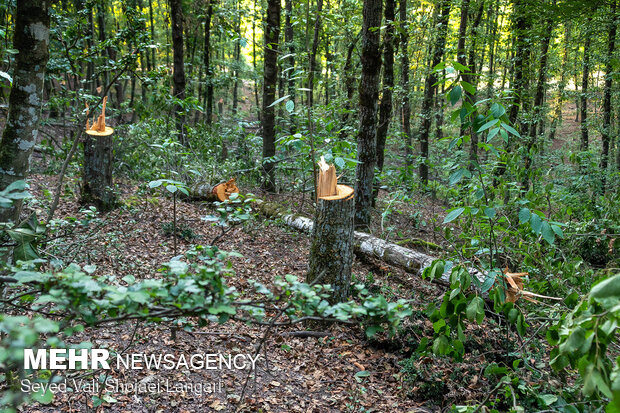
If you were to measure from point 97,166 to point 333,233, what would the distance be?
15.5 feet

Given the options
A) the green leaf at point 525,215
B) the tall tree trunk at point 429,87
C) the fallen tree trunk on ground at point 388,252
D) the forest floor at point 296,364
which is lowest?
the forest floor at point 296,364

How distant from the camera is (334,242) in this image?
4.55 metres

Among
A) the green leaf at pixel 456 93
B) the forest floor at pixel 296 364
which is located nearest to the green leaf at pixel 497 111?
the green leaf at pixel 456 93

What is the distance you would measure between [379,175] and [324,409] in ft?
18.0

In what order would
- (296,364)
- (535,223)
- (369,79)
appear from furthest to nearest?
1. (369,79)
2. (296,364)
3. (535,223)

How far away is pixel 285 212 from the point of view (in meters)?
8.16

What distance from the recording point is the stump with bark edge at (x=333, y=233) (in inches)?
175

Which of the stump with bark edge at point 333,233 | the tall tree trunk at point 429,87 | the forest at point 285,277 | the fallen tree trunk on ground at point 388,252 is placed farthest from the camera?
the tall tree trunk at point 429,87

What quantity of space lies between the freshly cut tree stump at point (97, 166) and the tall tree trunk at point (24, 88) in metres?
4.51

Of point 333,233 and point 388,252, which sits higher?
point 333,233

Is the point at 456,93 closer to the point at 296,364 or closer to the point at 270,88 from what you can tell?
the point at 296,364

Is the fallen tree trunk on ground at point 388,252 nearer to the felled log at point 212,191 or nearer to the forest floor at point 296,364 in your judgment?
the forest floor at point 296,364

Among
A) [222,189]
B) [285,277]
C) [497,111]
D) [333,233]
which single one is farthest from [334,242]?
[222,189]

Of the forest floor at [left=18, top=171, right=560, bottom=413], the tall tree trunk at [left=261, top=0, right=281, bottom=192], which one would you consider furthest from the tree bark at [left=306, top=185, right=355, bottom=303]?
the tall tree trunk at [left=261, top=0, right=281, bottom=192]
